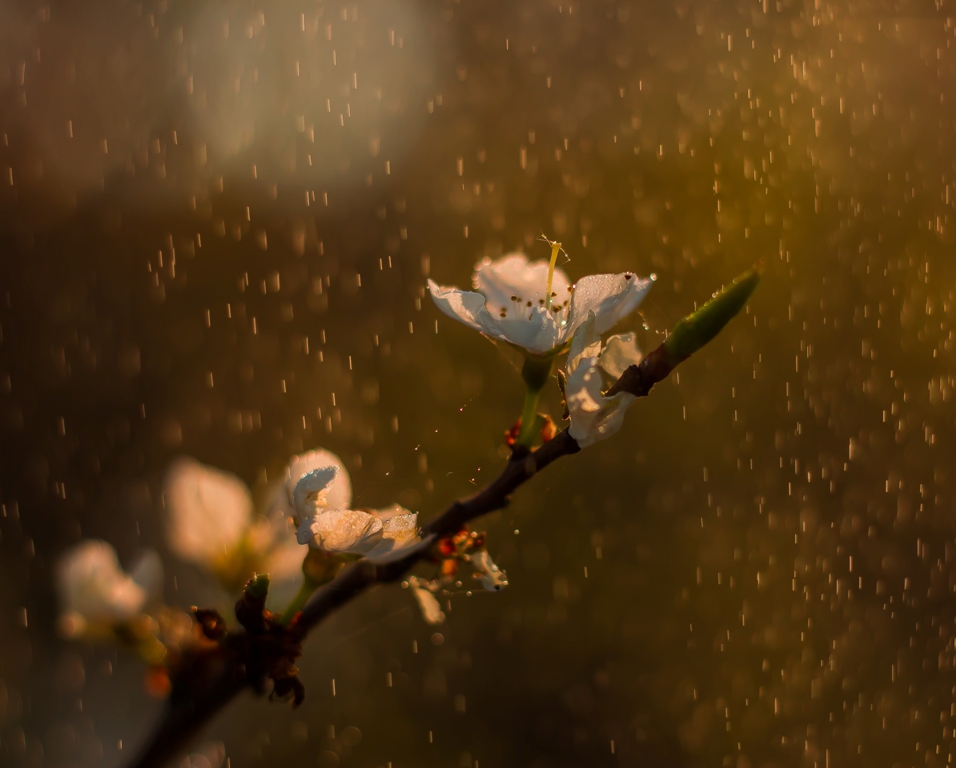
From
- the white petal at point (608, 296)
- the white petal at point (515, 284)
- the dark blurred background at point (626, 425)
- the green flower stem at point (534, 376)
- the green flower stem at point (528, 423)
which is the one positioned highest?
the white petal at point (608, 296)

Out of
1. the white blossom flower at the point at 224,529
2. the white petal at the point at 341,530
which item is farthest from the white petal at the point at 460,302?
the white blossom flower at the point at 224,529

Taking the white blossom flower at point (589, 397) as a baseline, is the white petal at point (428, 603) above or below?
below

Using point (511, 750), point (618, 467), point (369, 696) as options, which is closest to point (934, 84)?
point (618, 467)

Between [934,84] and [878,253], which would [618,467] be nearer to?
[878,253]

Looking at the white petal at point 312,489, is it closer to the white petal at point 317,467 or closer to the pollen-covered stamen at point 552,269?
the white petal at point 317,467

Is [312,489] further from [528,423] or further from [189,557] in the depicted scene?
[189,557]

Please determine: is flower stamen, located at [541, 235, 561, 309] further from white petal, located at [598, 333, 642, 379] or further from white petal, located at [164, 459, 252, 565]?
white petal, located at [164, 459, 252, 565]

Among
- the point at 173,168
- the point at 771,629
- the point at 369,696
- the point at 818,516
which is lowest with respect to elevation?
the point at 369,696
